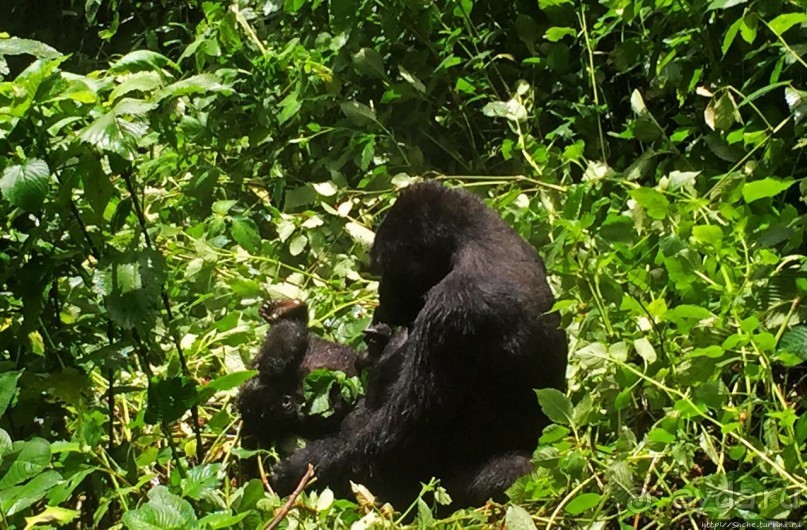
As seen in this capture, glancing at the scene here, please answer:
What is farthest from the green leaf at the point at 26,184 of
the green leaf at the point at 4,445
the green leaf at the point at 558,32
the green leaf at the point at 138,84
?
the green leaf at the point at 558,32

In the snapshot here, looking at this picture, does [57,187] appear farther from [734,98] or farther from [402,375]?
[734,98]

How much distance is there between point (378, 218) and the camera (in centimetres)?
323

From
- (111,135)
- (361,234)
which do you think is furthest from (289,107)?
(111,135)

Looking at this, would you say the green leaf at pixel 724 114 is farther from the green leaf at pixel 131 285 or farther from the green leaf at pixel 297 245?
the green leaf at pixel 131 285

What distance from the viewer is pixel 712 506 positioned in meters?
1.54

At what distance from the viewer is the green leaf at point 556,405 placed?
1.70m

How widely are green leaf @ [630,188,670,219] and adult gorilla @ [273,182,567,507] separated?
0.41 metres

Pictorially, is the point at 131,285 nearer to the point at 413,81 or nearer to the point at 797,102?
the point at 797,102

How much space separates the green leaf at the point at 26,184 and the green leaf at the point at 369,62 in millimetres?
1973

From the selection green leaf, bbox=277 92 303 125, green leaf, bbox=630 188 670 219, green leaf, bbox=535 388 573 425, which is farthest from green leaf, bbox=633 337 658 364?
green leaf, bbox=277 92 303 125

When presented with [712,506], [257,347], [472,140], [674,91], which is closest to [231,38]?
[472,140]

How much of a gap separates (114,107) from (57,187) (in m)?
0.28

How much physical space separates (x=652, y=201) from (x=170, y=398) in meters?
1.05

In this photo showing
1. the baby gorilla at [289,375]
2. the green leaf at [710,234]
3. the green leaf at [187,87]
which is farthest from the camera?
the baby gorilla at [289,375]
